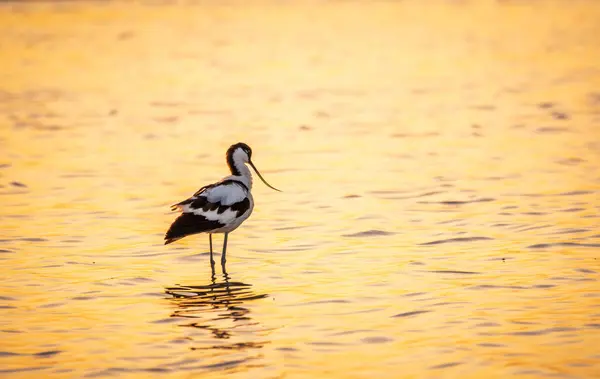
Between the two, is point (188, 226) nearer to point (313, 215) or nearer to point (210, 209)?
point (210, 209)

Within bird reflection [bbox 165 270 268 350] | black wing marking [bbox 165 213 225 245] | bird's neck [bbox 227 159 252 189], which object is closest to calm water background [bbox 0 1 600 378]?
bird reflection [bbox 165 270 268 350]

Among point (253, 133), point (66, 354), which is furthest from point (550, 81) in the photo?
point (66, 354)

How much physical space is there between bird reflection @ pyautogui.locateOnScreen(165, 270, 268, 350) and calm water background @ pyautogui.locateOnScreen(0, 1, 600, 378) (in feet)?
0.11

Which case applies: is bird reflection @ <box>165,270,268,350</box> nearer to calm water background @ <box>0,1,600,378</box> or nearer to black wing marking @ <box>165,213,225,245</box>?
calm water background @ <box>0,1,600,378</box>

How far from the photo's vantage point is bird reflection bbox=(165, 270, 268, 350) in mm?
10039

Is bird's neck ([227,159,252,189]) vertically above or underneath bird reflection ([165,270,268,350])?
above

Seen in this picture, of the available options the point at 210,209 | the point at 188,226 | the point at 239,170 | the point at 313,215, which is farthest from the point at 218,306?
the point at 313,215

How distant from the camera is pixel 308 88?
95.4 ft

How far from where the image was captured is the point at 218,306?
10.9 metres

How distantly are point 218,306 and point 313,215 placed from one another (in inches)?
171

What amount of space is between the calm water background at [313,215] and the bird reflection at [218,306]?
1.3 inches

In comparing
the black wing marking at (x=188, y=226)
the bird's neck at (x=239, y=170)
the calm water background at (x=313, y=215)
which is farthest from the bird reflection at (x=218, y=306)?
the bird's neck at (x=239, y=170)

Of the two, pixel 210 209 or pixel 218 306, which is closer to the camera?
pixel 218 306

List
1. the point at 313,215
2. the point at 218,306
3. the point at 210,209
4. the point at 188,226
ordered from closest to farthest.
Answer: the point at 218,306, the point at 188,226, the point at 210,209, the point at 313,215
